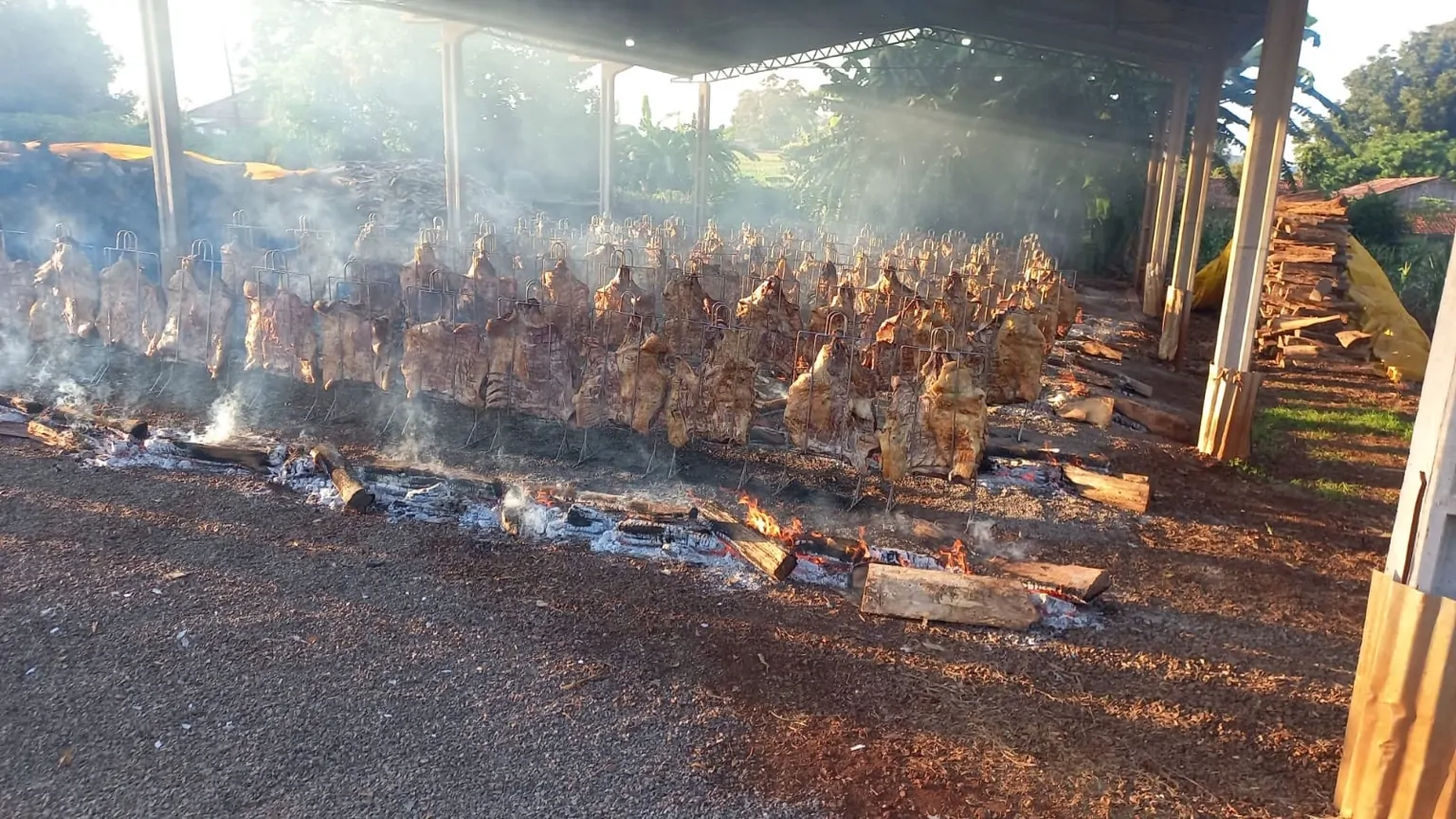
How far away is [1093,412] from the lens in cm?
1190

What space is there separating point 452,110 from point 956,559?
49.0 ft

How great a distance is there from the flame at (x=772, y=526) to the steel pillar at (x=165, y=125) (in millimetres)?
9272

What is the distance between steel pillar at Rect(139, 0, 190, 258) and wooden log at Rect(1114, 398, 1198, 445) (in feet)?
42.8

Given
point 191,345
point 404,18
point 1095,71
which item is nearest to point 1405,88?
point 1095,71

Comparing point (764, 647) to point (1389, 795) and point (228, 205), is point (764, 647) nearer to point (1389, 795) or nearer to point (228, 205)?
point (1389, 795)

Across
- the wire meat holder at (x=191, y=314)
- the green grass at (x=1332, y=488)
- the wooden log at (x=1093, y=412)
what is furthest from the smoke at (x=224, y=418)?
the green grass at (x=1332, y=488)

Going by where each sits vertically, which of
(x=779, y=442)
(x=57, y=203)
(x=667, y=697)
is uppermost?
(x=57, y=203)

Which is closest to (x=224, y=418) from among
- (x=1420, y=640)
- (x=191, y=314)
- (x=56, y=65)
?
(x=191, y=314)

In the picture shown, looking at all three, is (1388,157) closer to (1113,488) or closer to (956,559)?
(1113,488)

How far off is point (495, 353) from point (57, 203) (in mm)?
11842

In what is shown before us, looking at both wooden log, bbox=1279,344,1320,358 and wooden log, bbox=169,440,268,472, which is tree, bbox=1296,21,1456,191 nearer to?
wooden log, bbox=1279,344,1320,358

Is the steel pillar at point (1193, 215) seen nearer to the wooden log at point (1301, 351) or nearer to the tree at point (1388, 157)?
the wooden log at point (1301, 351)

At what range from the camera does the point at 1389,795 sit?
4.13 m

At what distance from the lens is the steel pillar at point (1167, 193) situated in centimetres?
1983
